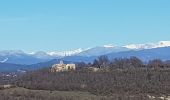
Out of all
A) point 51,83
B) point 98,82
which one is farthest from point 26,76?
point 98,82

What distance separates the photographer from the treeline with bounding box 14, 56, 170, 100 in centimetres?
13725

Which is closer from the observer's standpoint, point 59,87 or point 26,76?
point 59,87

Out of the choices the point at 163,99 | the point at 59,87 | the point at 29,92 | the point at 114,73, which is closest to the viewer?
the point at 163,99

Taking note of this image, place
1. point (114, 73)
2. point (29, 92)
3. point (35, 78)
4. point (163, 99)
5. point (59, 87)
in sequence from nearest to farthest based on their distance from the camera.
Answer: point (163, 99), point (29, 92), point (59, 87), point (114, 73), point (35, 78)

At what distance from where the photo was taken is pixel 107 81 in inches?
5920

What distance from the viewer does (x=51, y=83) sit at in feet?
502

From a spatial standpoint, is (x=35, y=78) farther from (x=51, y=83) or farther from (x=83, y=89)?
(x=83, y=89)

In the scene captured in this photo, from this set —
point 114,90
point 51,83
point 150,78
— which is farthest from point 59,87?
point 150,78

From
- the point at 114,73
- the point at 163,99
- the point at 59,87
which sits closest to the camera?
the point at 163,99

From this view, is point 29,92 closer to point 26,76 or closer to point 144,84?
point 144,84

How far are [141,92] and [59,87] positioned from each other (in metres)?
26.6

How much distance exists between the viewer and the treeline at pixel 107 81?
450 feet

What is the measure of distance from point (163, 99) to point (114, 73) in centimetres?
3681

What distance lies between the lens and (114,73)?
161500 millimetres
